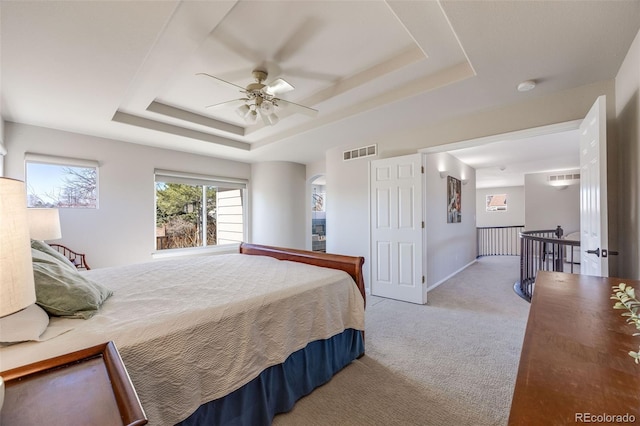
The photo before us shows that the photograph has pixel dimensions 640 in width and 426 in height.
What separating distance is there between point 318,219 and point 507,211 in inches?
266

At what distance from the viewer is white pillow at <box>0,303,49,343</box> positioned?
102cm

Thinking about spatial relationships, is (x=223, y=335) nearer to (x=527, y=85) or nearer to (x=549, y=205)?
(x=527, y=85)

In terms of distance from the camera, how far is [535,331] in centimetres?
96

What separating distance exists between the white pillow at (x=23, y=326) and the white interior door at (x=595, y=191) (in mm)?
3167

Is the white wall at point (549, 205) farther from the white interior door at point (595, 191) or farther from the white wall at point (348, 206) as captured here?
the white interior door at point (595, 191)

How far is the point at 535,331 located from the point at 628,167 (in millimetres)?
2069

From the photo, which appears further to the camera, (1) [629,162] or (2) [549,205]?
(2) [549,205]

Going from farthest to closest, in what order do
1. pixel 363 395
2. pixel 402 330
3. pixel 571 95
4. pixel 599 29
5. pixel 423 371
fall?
pixel 402 330
pixel 571 95
pixel 423 371
pixel 363 395
pixel 599 29

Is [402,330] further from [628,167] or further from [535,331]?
[628,167]

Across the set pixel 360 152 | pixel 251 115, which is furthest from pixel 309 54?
pixel 360 152

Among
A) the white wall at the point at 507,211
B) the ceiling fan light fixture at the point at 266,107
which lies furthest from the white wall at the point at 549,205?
the ceiling fan light fixture at the point at 266,107

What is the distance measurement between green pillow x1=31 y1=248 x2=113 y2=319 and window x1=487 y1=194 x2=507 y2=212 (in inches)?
439

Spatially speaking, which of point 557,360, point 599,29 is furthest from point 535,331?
point 599,29

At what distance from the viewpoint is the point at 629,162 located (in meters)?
2.04
